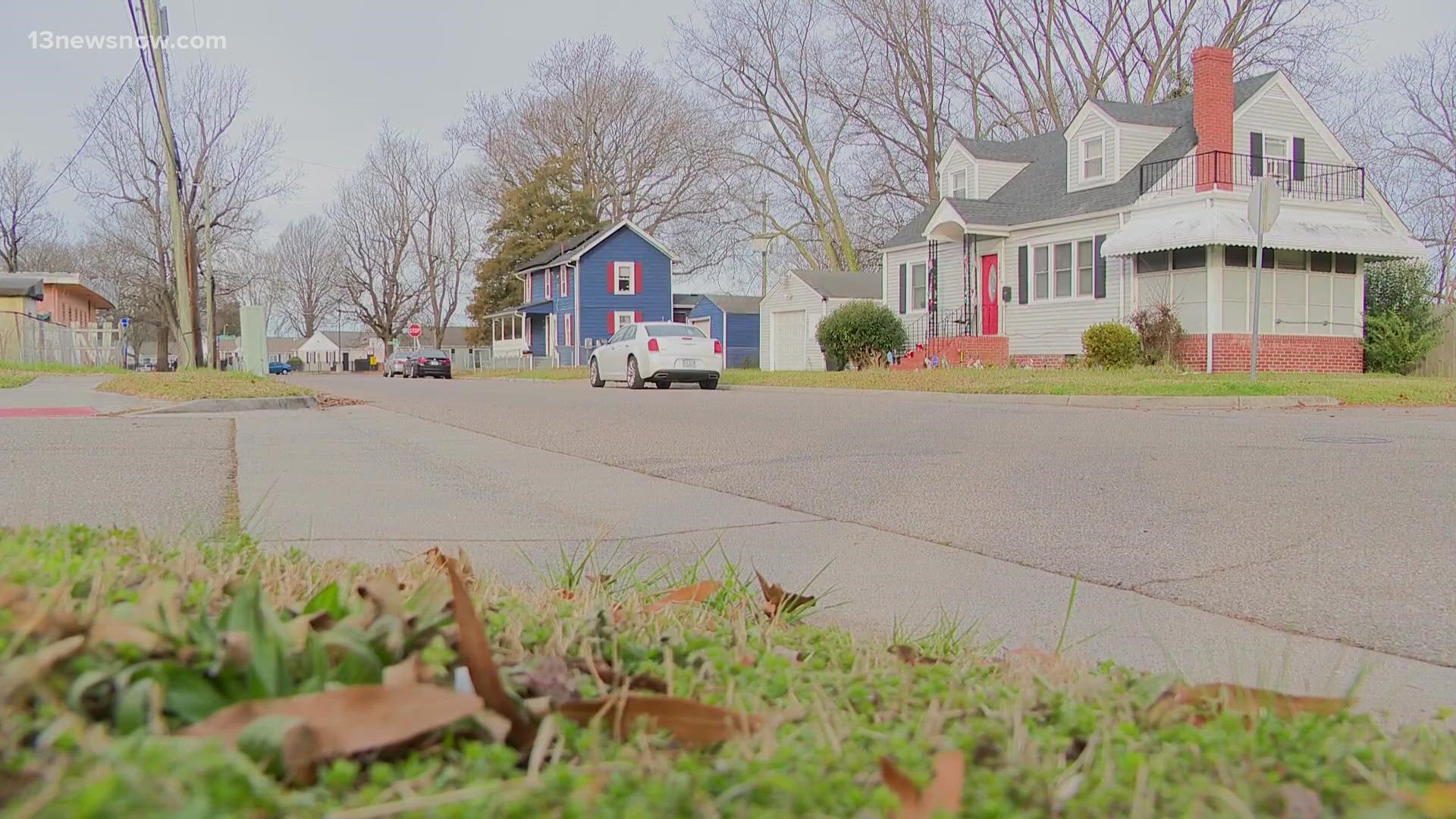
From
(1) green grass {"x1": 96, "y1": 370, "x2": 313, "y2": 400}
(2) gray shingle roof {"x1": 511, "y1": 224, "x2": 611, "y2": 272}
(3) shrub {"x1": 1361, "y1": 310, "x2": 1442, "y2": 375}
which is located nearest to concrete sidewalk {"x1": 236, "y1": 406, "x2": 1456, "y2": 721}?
(1) green grass {"x1": 96, "y1": 370, "x2": 313, "y2": 400}

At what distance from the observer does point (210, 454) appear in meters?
7.95

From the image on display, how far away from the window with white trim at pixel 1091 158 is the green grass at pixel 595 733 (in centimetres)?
2744

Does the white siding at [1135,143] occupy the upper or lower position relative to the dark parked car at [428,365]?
upper

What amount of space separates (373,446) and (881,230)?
40.6m

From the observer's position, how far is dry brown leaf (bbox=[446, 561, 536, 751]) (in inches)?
66.2

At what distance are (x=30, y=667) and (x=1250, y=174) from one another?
27.7m

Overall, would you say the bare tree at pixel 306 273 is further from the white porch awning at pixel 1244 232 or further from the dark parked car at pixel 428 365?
the white porch awning at pixel 1244 232

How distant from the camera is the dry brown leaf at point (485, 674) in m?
1.68

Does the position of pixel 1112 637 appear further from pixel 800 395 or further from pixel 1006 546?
pixel 800 395

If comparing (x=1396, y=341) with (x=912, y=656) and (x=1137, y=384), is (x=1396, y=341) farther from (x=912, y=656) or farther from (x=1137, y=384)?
(x=912, y=656)

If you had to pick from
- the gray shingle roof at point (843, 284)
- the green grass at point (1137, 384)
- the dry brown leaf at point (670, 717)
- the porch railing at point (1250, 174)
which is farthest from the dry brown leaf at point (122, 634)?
the gray shingle roof at point (843, 284)

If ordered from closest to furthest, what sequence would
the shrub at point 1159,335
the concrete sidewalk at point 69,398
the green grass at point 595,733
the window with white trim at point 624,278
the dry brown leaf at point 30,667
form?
1. the green grass at point 595,733
2. the dry brown leaf at point 30,667
3. the concrete sidewalk at point 69,398
4. the shrub at point 1159,335
5. the window with white trim at point 624,278

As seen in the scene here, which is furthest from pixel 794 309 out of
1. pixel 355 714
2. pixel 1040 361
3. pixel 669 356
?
pixel 355 714

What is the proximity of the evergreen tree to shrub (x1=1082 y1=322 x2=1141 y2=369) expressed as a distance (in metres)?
38.0
